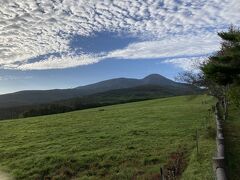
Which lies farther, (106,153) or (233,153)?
(106,153)

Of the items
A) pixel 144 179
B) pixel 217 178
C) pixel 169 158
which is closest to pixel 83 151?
pixel 169 158

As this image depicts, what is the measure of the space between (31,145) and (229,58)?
21.6m

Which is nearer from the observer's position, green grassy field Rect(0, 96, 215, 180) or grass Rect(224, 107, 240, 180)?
grass Rect(224, 107, 240, 180)

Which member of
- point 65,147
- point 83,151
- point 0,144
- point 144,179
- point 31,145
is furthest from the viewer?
point 0,144

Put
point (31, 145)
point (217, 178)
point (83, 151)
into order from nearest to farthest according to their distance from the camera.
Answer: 1. point (217, 178)
2. point (83, 151)
3. point (31, 145)

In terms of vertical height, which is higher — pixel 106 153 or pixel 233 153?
pixel 106 153

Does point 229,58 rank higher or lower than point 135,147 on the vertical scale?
higher

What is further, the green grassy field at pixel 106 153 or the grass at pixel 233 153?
the green grassy field at pixel 106 153

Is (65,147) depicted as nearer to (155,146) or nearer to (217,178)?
(155,146)

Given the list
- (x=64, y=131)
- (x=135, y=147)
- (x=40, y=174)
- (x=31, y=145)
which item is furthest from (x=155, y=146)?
(x=64, y=131)

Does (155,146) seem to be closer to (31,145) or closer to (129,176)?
(129,176)

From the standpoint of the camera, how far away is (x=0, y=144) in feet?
134

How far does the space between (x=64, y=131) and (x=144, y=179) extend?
26.1m

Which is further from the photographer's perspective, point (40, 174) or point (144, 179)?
point (40, 174)
